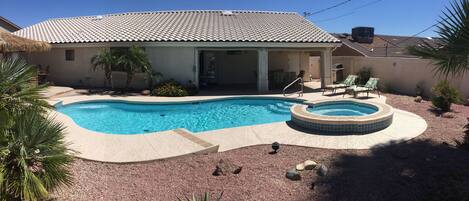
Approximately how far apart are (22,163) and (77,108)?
1337 centimetres

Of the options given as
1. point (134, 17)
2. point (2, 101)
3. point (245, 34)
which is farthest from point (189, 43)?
point (2, 101)

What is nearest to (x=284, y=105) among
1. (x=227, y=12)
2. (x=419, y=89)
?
(x=419, y=89)

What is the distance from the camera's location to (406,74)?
2069 centimetres

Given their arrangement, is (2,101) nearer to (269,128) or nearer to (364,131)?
(269,128)

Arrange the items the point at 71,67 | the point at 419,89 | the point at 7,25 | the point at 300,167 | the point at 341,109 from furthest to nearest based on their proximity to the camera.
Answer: the point at 7,25
the point at 71,67
the point at 419,89
the point at 341,109
the point at 300,167

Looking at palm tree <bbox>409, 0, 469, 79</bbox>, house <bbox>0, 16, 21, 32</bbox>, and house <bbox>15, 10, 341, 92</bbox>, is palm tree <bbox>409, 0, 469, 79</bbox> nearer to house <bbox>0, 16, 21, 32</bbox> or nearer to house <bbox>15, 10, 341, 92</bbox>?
house <bbox>15, 10, 341, 92</bbox>

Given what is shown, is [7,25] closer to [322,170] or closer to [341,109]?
[341,109]

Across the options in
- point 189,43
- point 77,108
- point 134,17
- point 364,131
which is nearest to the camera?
point 364,131

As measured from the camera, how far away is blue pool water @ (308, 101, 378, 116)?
51.2ft

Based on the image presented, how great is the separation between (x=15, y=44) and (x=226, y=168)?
45.0 feet

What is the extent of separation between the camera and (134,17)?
2931cm

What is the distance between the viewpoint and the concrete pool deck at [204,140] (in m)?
9.16

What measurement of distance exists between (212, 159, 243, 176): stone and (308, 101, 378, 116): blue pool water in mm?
7996

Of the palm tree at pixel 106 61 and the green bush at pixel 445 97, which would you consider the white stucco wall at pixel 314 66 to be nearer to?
the green bush at pixel 445 97
